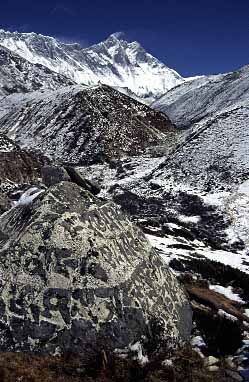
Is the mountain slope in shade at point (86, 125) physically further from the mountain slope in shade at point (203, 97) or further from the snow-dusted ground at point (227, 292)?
the snow-dusted ground at point (227, 292)

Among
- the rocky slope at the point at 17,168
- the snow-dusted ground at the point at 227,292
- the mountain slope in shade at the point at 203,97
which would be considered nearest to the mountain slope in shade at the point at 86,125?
the rocky slope at the point at 17,168

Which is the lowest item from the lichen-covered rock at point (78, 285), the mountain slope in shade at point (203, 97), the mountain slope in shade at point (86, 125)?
the lichen-covered rock at point (78, 285)

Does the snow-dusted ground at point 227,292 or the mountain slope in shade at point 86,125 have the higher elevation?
the mountain slope in shade at point 86,125

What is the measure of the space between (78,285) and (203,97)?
448 ft

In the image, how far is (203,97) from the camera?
14162 cm

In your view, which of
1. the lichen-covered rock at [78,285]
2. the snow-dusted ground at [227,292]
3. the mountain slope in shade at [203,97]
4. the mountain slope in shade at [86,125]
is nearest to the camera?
the lichen-covered rock at [78,285]

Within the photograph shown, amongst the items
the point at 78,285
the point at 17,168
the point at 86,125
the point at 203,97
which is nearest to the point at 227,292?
the point at 78,285

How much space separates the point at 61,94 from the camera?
95.7 meters

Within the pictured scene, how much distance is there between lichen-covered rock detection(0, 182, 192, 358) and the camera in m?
10.1

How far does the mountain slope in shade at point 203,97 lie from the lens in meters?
115

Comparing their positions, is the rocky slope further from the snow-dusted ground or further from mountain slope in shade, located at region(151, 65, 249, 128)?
mountain slope in shade, located at region(151, 65, 249, 128)

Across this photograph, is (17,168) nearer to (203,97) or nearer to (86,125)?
(86,125)

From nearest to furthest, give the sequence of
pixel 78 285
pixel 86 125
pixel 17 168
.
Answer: pixel 78 285, pixel 17 168, pixel 86 125

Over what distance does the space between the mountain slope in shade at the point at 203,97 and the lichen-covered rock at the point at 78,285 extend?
90.2 meters
